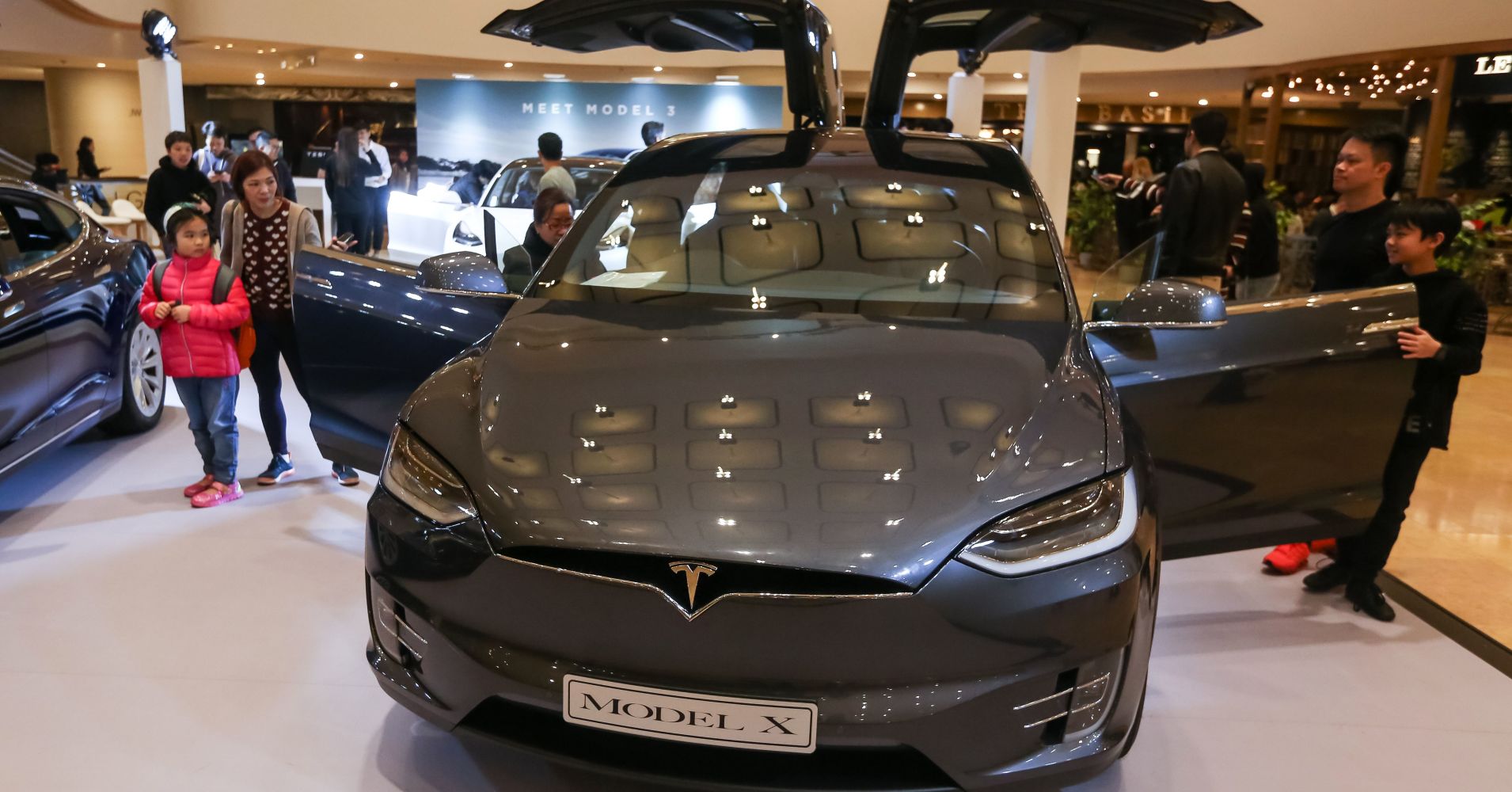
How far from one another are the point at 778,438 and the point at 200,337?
2.71m

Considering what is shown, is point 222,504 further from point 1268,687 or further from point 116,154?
point 116,154

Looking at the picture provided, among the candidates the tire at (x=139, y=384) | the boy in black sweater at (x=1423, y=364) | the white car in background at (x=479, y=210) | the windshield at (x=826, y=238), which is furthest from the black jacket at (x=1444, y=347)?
the white car in background at (x=479, y=210)

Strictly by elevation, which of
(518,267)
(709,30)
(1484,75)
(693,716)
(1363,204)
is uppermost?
(1484,75)

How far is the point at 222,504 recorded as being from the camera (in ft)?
12.9

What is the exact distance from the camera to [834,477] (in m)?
1.80

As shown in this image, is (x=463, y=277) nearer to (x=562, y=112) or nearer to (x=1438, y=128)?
(x=562, y=112)

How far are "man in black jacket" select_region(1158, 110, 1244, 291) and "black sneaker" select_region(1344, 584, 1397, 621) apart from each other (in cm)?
189

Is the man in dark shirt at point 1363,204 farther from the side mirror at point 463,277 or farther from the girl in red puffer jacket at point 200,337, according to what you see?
the girl in red puffer jacket at point 200,337

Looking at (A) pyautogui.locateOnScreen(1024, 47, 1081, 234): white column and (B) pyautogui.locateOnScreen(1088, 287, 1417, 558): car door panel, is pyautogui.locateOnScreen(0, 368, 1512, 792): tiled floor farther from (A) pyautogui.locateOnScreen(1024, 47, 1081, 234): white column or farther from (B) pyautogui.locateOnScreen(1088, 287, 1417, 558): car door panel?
(A) pyautogui.locateOnScreen(1024, 47, 1081, 234): white column

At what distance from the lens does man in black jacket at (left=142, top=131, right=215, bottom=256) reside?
7340 millimetres

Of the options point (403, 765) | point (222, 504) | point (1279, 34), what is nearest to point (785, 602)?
point (403, 765)

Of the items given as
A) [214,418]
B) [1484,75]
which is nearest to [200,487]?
[214,418]

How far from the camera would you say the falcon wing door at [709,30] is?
3795mm

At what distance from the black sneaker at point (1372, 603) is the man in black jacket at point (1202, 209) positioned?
189cm
